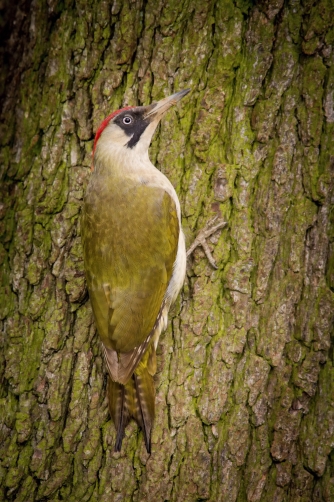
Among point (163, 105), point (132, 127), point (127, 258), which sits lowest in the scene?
point (127, 258)

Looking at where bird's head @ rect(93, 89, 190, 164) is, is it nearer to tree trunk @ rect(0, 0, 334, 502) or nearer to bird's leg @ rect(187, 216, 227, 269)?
tree trunk @ rect(0, 0, 334, 502)

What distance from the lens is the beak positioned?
8.16 ft

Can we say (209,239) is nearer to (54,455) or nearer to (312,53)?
(312,53)

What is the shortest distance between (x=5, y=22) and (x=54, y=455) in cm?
260

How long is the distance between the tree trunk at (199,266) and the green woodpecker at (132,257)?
93 mm

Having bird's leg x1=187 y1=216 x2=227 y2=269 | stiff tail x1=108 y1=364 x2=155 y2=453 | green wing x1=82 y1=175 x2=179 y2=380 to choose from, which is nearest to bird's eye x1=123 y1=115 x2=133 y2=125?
green wing x1=82 y1=175 x2=179 y2=380

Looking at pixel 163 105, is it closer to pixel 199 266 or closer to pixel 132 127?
pixel 132 127

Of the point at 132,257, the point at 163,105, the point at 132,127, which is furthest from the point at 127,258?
the point at 163,105

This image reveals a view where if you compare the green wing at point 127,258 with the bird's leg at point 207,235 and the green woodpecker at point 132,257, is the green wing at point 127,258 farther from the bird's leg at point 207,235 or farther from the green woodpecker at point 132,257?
the bird's leg at point 207,235

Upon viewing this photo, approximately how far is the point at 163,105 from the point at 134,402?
160 cm

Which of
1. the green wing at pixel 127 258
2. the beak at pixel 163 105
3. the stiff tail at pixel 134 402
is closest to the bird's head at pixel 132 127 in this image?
the beak at pixel 163 105

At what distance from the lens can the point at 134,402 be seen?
2.53 meters

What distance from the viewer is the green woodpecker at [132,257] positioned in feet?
8.16

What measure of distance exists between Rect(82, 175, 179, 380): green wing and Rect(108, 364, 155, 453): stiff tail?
16 cm
